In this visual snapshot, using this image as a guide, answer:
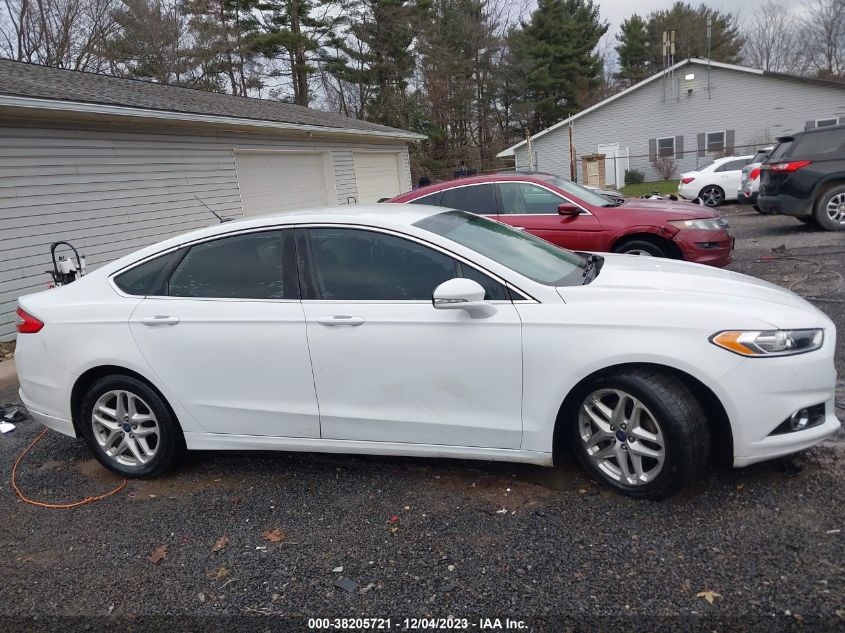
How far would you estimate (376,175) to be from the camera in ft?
60.1

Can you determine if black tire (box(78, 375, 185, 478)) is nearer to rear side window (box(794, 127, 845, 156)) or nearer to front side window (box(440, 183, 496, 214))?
front side window (box(440, 183, 496, 214))

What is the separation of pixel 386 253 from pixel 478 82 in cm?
3691

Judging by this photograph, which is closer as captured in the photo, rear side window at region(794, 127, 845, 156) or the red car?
the red car

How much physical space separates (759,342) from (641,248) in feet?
13.7

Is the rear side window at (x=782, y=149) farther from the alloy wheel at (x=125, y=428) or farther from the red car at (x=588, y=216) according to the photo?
the alloy wheel at (x=125, y=428)

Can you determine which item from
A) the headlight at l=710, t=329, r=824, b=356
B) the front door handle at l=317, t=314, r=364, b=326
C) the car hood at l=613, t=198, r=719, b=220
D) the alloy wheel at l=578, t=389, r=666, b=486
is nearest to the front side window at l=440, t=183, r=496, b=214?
the car hood at l=613, t=198, r=719, b=220

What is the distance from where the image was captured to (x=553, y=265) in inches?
138

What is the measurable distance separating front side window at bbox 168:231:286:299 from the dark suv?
9738mm

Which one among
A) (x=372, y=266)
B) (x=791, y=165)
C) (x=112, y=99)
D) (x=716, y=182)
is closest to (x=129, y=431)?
(x=372, y=266)

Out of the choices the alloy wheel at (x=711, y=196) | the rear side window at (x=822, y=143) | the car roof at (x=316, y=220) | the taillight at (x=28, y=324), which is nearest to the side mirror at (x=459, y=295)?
the car roof at (x=316, y=220)

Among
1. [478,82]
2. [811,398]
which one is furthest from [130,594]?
[478,82]

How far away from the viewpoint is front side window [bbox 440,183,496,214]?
7219 millimetres

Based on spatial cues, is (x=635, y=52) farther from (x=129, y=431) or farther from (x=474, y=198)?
(x=129, y=431)

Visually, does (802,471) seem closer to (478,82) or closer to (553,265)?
(553,265)
